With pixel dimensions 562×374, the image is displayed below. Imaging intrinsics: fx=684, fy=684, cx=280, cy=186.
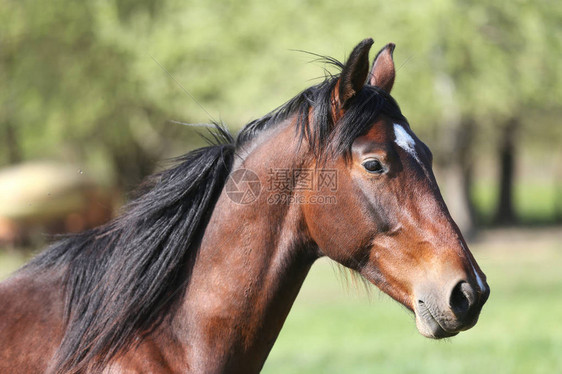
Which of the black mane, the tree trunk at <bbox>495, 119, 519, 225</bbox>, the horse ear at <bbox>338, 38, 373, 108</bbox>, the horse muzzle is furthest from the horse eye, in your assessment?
the tree trunk at <bbox>495, 119, 519, 225</bbox>

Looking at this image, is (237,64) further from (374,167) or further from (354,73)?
(374,167)

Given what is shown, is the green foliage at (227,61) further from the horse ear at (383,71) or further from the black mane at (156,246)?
the black mane at (156,246)

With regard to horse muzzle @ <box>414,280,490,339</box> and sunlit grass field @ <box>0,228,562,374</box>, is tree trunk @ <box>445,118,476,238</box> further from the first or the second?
horse muzzle @ <box>414,280,490,339</box>

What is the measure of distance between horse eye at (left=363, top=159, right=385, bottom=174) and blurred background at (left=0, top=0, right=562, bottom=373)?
10.2 m

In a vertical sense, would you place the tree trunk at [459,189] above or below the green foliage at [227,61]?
below

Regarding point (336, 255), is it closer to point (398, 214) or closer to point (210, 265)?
point (398, 214)

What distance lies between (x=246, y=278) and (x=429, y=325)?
0.74 metres

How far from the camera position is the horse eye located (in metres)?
2.65

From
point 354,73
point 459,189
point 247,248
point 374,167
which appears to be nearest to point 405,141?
point 374,167

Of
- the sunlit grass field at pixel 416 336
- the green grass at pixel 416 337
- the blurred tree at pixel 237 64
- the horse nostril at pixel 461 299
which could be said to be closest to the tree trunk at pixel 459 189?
the blurred tree at pixel 237 64

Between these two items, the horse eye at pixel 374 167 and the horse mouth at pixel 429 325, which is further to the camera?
the horse eye at pixel 374 167

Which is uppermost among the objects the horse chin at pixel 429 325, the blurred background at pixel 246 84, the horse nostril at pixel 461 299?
the horse nostril at pixel 461 299

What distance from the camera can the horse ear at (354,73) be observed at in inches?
103

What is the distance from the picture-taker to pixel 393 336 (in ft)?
34.2
